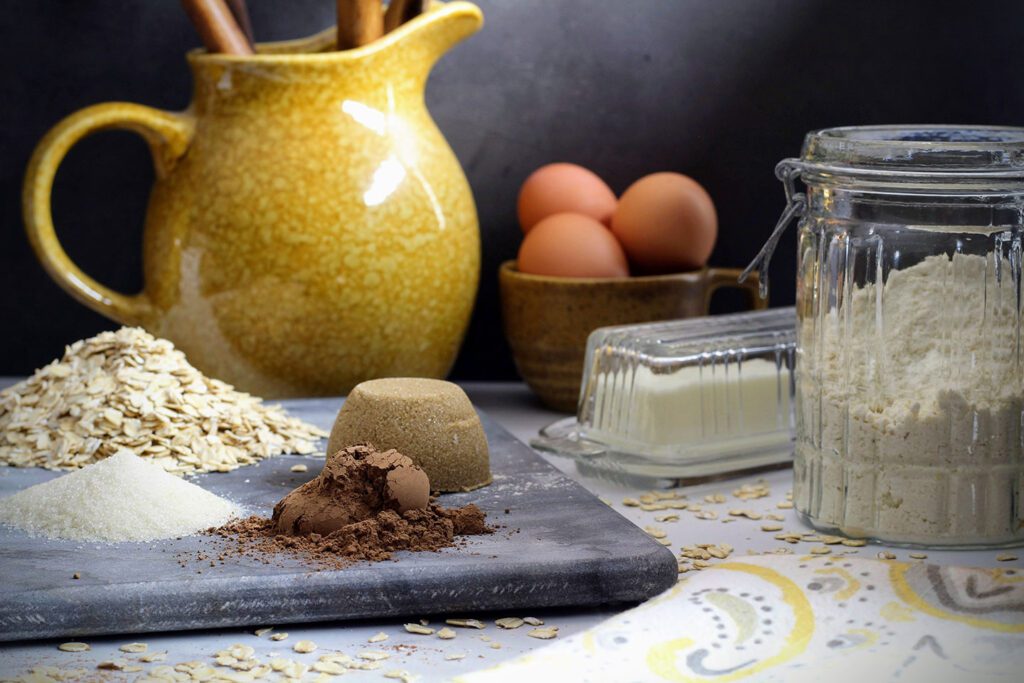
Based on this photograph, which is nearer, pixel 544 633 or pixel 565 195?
pixel 544 633

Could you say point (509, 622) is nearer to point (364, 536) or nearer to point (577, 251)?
point (364, 536)

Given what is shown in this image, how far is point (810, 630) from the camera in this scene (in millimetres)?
749

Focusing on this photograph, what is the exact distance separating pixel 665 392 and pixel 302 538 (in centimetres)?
34

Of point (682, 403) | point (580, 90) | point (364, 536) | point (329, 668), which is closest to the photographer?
point (329, 668)

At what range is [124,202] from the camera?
4.73 ft

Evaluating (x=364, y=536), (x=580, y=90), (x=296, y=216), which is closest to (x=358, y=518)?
(x=364, y=536)

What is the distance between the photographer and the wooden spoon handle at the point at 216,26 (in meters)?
1.22

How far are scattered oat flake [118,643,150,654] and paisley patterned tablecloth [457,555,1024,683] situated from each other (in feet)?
0.63

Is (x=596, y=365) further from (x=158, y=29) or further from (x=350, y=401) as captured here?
(x=158, y=29)

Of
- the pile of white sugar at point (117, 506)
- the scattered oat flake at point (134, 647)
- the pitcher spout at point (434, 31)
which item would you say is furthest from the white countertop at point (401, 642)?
the pitcher spout at point (434, 31)

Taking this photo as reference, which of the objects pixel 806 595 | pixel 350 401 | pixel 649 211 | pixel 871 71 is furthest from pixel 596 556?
pixel 871 71

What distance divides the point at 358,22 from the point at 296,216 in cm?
19

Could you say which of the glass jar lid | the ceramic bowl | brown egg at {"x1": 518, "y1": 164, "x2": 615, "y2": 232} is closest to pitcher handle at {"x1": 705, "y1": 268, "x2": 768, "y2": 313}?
the ceramic bowl

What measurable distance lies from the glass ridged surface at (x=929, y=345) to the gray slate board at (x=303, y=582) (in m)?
0.18
